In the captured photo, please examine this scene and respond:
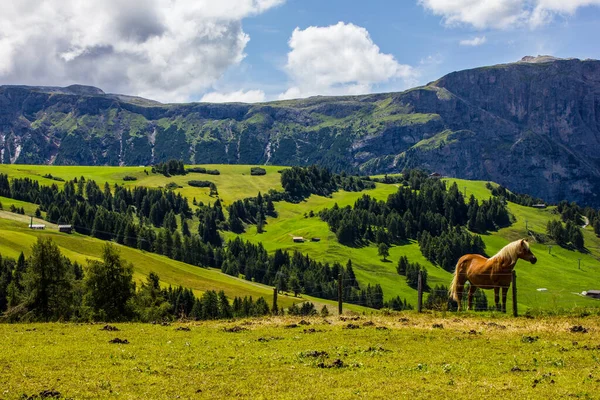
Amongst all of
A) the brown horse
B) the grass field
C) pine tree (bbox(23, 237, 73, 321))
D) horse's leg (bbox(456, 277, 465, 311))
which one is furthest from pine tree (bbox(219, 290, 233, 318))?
the grass field

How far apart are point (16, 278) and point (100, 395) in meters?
135

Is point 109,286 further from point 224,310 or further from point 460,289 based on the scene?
point 224,310

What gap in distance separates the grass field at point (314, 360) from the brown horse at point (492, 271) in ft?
21.1

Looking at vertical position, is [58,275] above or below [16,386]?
below

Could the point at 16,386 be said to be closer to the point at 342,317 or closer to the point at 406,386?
the point at 406,386

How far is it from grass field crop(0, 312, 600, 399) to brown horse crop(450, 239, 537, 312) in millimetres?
6441

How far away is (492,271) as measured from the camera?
46.4 meters

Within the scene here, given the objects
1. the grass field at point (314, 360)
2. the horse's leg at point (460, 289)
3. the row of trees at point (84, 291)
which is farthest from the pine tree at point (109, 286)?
the horse's leg at point (460, 289)

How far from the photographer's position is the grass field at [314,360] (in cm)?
2116

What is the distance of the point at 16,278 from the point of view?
452ft

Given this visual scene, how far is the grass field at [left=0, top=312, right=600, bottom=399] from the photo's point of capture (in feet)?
69.4

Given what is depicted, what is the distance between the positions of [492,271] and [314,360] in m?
25.3

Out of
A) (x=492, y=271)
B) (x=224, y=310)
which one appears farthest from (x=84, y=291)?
(x=224, y=310)

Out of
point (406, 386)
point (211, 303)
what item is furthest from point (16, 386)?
point (211, 303)
